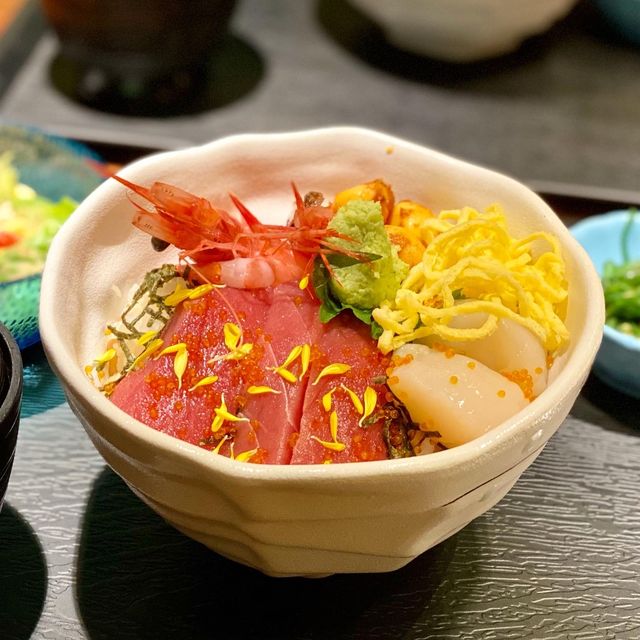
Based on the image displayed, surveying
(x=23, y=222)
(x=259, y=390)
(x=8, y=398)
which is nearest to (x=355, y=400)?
(x=259, y=390)

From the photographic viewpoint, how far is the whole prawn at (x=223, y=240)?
116cm

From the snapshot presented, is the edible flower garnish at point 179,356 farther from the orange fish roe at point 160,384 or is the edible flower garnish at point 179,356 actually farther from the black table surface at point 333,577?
the black table surface at point 333,577

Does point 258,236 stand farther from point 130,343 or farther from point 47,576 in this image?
point 47,576

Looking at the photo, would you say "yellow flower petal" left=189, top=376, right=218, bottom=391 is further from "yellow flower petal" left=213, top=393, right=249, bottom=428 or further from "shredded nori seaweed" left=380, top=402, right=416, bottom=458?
"shredded nori seaweed" left=380, top=402, right=416, bottom=458

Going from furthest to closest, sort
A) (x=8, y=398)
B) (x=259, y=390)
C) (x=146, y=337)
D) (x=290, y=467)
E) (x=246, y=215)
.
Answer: (x=246, y=215) < (x=146, y=337) < (x=259, y=390) < (x=8, y=398) < (x=290, y=467)

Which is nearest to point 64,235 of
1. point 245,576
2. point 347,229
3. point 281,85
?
point 347,229

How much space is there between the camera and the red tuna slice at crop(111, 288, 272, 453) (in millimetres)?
1040

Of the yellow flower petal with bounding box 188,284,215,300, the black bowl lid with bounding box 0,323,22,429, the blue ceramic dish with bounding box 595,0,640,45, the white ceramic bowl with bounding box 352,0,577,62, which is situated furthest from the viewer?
the blue ceramic dish with bounding box 595,0,640,45

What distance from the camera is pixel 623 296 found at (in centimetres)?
173

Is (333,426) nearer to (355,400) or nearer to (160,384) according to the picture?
(355,400)

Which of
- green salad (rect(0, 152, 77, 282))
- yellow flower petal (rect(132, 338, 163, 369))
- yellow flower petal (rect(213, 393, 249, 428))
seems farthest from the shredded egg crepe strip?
green salad (rect(0, 152, 77, 282))

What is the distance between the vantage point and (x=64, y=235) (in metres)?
1.15

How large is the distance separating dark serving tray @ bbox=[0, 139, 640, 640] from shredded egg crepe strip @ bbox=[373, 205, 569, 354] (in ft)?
1.15

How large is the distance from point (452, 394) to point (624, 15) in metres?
→ 2.48
